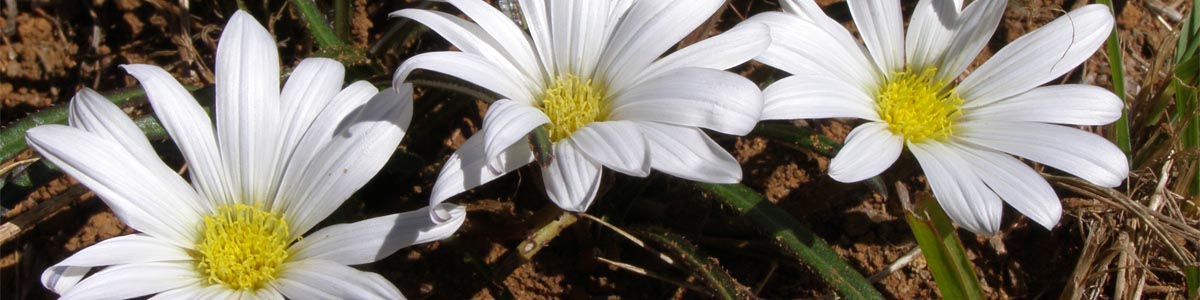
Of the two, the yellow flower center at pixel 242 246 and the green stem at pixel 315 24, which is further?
the green stem at pixel 315 24

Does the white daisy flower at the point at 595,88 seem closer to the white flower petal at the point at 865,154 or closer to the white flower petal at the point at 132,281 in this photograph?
the white flower petal at the point at 865,154

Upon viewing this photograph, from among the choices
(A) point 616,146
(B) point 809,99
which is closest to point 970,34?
(B) point 809,99

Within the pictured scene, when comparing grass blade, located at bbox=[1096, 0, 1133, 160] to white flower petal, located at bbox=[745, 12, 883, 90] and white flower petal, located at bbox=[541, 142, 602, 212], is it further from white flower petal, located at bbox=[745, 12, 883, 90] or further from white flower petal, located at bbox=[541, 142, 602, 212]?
white flower petal, located at bbox=[541, 142, 602, 212]

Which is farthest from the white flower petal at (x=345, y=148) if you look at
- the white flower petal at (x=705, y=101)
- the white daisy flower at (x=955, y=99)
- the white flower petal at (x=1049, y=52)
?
the white flower petal at (x=1049, y=52)

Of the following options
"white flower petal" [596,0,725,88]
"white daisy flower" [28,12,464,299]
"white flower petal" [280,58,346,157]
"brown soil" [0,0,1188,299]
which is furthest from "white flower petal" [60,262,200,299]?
"white flower petal" [596,0,725,88]

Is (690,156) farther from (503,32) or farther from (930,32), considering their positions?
(930,32)

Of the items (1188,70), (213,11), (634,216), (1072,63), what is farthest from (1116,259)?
(213,11)

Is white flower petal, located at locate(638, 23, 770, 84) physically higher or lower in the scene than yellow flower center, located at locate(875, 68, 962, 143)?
higher
